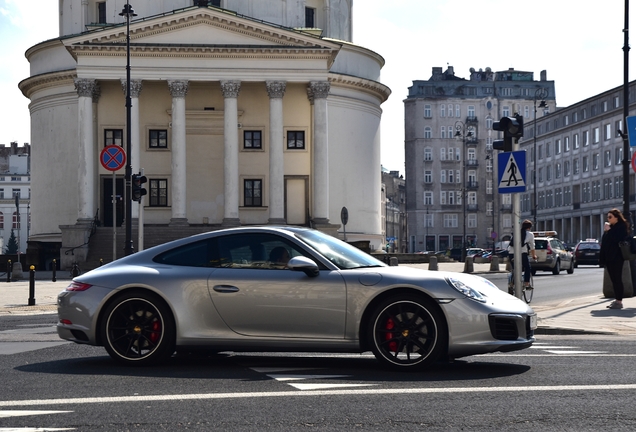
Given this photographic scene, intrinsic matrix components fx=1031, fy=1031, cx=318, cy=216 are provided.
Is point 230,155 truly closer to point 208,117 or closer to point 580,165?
point 208,117

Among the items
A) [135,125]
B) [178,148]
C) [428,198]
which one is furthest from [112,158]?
[428,198]

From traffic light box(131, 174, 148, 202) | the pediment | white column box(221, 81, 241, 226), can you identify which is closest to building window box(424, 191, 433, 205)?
the pediment

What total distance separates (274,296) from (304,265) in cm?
46

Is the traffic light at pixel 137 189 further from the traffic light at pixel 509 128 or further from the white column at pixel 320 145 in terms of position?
the white column at pixel 320 145

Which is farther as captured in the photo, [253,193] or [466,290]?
[253,193]

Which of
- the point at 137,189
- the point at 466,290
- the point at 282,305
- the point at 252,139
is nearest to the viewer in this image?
the point at 466,290

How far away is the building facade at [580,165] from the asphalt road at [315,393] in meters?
104

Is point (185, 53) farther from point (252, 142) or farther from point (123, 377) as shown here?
point (123, 377)

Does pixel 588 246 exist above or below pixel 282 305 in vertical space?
below

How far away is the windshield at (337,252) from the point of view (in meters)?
9.94

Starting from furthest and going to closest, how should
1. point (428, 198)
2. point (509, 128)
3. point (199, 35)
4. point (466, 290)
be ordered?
point (428, 198)
point (199, 35)
point (509, 128)
point (466, 290)

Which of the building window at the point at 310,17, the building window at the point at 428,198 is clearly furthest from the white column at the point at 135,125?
the building window at the point at 428,198

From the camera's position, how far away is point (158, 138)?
199 feet

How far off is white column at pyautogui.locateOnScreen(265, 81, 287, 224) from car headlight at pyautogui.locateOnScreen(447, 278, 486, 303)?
46800 millimetres
